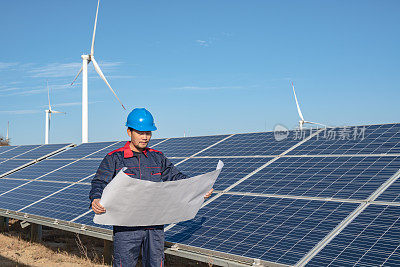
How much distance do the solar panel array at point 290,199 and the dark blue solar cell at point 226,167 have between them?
27 mm

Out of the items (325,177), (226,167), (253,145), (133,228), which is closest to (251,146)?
(253,145)

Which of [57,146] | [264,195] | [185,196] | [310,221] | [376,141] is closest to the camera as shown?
[185,196]

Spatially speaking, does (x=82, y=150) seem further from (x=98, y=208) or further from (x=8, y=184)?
(x=98, y=208)

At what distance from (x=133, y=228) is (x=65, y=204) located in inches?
240

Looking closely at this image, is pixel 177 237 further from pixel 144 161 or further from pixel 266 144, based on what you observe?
pixel 266 144

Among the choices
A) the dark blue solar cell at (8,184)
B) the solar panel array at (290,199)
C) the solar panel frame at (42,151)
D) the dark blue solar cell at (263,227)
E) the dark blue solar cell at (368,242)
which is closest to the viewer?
the dark blue solar cell at (368,242)

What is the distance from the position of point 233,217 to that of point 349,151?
335 cm

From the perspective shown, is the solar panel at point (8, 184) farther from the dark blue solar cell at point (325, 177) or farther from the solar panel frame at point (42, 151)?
the dark blue solar cell at point (325, 177)

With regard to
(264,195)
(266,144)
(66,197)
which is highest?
(266,144)

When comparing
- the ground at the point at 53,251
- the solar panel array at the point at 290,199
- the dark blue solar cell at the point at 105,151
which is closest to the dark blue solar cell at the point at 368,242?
the solar panel array at the point at 290,199

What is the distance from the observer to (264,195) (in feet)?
28.3

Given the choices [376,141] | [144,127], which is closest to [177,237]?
[144,127]

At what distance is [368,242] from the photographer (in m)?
6.18

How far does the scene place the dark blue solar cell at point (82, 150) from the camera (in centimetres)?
1703
